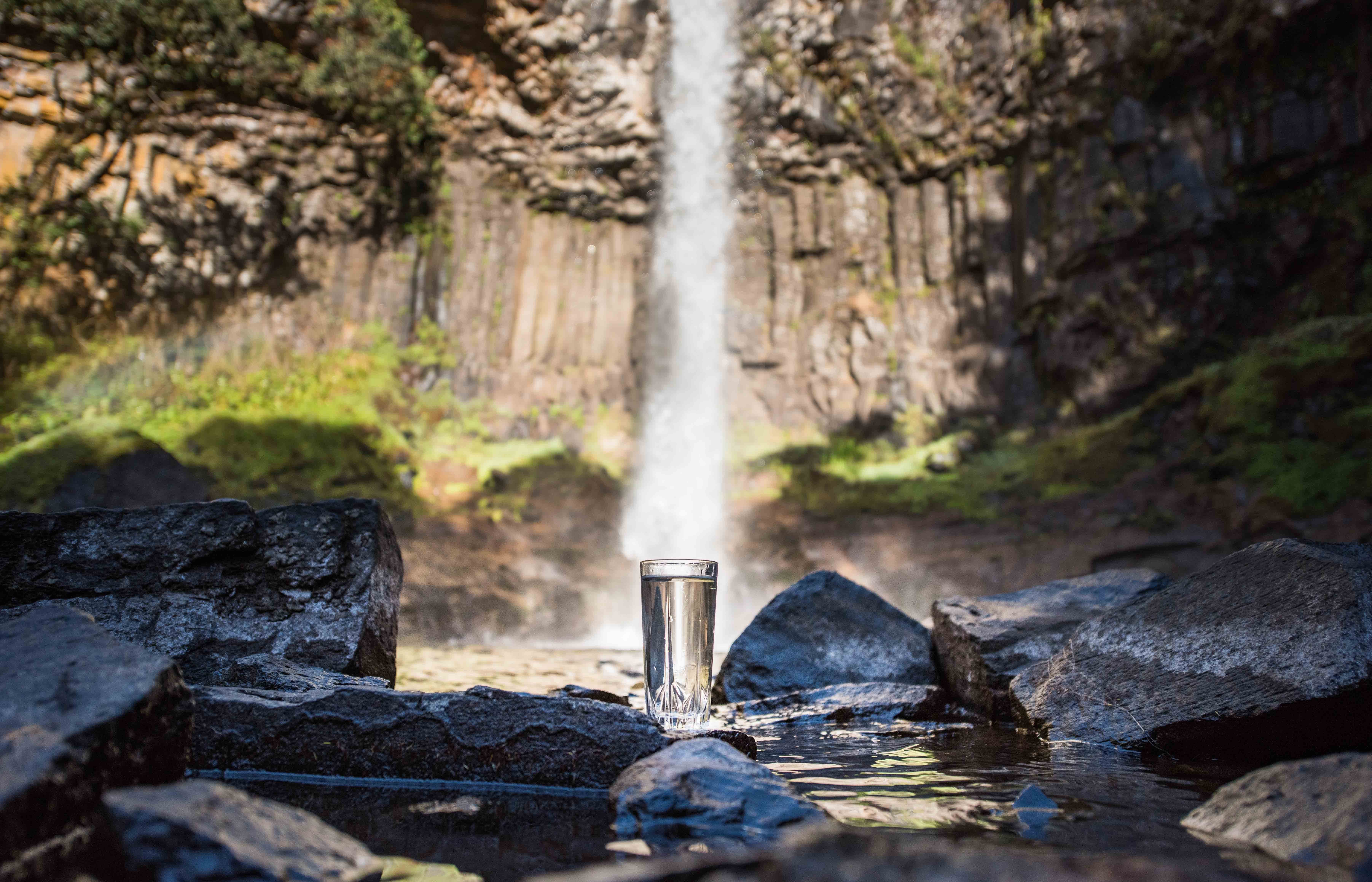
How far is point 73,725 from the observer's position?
70.2 inches

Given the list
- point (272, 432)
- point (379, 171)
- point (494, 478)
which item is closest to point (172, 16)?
point (379, 171)

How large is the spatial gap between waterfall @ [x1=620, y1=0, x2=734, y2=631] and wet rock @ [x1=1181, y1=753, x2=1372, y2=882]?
1720cm

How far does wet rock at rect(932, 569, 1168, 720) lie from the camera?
427 cm

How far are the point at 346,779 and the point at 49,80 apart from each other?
799 inches

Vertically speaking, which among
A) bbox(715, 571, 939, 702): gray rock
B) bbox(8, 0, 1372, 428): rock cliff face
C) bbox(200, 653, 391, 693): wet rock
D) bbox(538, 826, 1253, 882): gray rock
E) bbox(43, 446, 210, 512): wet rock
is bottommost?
bbox(715, 571, 939, 702): gray rock

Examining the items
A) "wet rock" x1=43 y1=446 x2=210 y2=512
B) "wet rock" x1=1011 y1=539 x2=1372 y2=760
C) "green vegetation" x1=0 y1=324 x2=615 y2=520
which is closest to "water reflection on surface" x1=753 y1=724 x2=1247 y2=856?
"wet rock" x1=1011 y1=539 x2=1372 y2=760

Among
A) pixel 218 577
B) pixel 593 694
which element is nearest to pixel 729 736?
pixel 593 694

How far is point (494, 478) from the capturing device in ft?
55.4

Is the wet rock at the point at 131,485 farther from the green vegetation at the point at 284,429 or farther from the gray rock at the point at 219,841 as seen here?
the gray rock at the point at 219,841

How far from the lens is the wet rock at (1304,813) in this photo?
163cm

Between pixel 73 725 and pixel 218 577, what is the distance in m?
2.01

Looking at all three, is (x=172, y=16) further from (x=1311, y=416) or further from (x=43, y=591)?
(x=1311, y=416)

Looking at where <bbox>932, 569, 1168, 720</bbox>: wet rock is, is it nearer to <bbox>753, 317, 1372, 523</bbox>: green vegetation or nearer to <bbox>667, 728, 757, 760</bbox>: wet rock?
<bbox>667, 728, 757, 760</bbox>: wet rock

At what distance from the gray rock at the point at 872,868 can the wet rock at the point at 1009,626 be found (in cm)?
289
